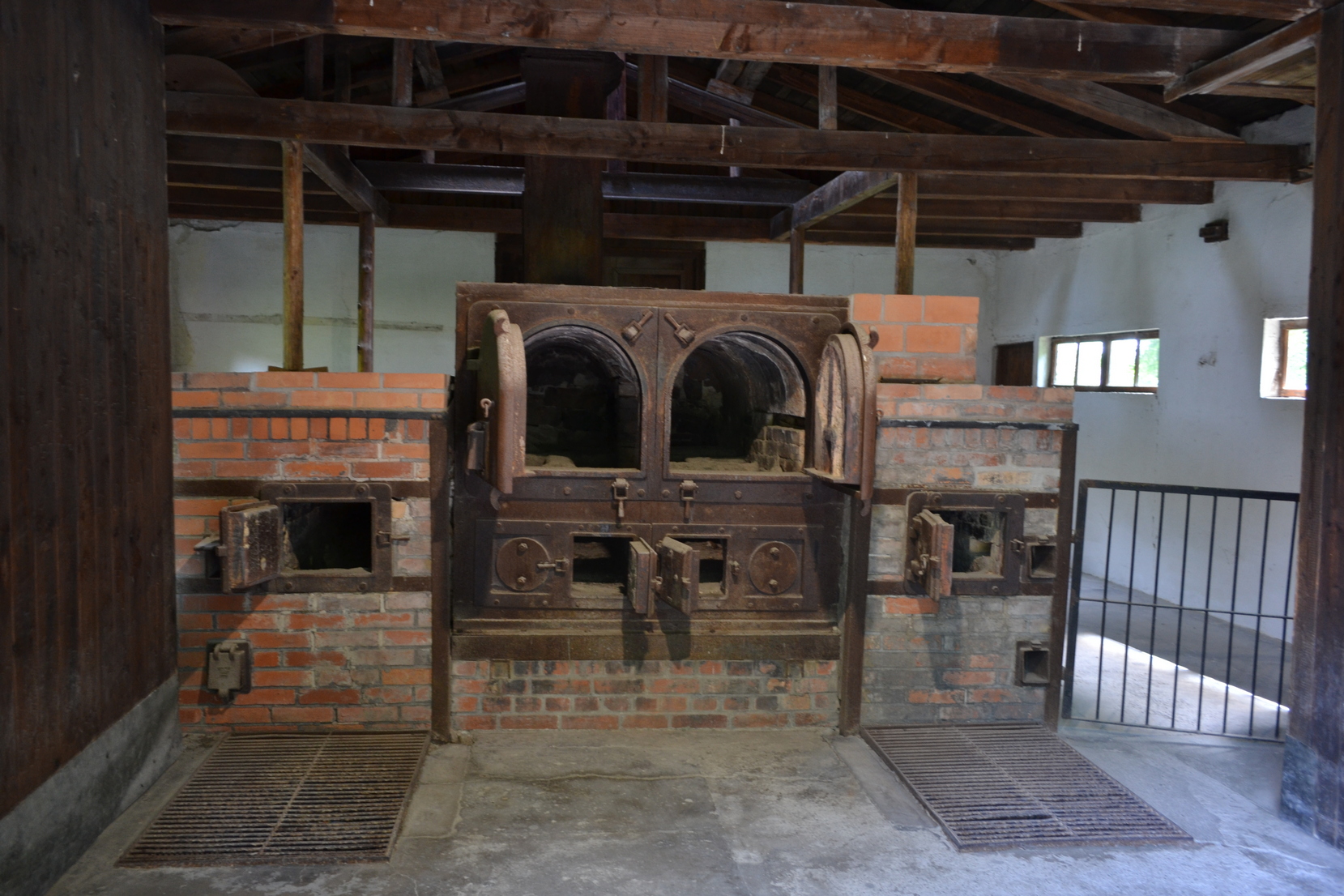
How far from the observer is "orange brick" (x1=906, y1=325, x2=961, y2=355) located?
3.20 metres

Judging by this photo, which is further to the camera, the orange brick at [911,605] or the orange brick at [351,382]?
the orange brick at [911,605]

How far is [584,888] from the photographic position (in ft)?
7.11

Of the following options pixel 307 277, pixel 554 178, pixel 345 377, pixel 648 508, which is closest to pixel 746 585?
pixel 648 508

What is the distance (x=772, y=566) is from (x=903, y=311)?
105cm

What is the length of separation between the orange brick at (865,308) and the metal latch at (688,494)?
0.84m

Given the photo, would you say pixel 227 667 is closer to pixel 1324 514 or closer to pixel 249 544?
A: pixel 249 544

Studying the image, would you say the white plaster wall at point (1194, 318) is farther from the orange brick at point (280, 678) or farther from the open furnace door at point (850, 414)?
the orange brick at point (280, 678)

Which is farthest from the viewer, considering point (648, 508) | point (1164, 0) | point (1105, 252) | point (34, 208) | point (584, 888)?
point (1105, 252)

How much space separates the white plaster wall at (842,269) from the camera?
7.51 metres

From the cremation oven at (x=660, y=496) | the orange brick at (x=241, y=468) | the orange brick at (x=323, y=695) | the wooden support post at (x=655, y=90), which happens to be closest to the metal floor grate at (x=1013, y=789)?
the cremation oven at (x=660, y=496)

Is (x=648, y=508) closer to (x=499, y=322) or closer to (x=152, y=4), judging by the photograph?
(x=499, y=322)

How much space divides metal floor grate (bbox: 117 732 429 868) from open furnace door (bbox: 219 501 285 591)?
0.56m

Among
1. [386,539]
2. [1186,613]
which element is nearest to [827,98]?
[386,539]

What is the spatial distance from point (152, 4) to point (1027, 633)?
3562mm
